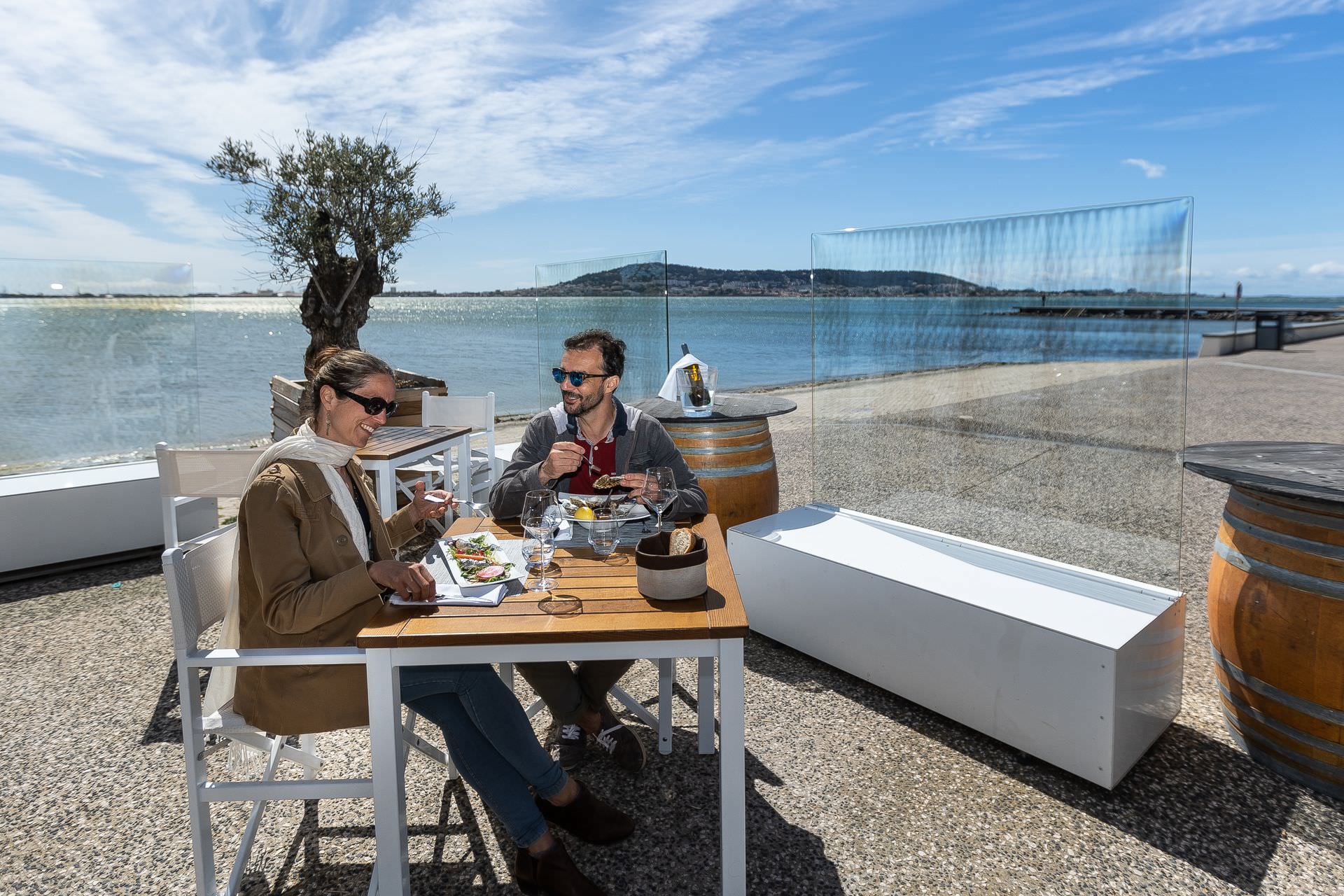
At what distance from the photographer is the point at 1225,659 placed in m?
2.46

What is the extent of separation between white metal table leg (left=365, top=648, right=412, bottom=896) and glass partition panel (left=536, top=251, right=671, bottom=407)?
4469 millimetres

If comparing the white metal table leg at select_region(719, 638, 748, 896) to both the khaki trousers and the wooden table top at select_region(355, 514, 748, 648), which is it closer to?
the wooden table top at select_region(355, 514, 748, 648)

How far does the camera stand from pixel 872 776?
2.42 meters

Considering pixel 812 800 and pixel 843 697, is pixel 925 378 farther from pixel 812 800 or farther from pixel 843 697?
pixel 812 800

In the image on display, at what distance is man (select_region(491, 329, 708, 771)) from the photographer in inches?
93.4

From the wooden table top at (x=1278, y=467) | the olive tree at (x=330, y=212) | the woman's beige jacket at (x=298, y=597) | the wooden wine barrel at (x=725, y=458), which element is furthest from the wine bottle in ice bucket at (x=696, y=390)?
the olive tree at (x=330, y=212)

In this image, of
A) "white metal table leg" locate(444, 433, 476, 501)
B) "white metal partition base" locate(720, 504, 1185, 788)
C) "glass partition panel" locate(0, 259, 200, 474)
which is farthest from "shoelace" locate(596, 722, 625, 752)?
"glass partition panel" locate(0, 259, 200, 474)

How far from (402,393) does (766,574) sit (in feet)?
12.6

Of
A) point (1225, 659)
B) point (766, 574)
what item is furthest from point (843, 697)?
point (1225, 659)

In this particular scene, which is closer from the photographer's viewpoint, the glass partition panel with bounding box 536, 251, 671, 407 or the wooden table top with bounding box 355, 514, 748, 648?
the wooden table top with bounding box 355, 514, 748, 648

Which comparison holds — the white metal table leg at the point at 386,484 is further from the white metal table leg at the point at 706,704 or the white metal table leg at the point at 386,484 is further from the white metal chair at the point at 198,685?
the white metal table leg at the point at 706,704

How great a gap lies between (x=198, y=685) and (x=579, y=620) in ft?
3.08

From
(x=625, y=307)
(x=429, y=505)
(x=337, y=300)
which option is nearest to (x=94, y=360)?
(x=337, y=300)

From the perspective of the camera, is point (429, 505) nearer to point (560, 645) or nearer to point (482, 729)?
point (482, 729)
